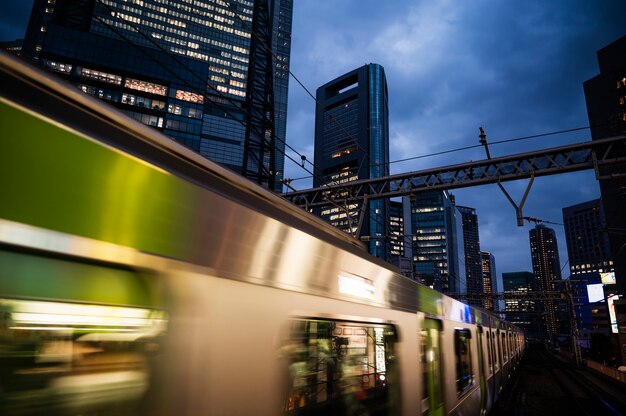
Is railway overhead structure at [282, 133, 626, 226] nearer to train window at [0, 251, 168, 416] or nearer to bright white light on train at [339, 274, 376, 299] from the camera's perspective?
bright white light on train at [339, 274, 376, 299]

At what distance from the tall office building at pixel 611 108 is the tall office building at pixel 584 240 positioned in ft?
235

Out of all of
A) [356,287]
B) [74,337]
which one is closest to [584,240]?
[356,287]

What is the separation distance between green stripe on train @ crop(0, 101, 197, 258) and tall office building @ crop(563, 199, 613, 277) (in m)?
158

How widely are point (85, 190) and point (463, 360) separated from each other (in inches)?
279

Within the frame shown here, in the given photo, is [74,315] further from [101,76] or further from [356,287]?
[101,76]

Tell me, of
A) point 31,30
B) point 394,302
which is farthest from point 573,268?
point 31,30

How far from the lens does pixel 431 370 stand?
196 inches

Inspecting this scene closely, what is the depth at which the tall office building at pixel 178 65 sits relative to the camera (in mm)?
68000

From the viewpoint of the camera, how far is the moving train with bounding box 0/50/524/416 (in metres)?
1.34

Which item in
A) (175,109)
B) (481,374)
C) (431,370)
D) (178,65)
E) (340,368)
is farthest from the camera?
(175,109)

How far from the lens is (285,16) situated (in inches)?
6368

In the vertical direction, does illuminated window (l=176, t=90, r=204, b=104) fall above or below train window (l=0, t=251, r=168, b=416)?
above

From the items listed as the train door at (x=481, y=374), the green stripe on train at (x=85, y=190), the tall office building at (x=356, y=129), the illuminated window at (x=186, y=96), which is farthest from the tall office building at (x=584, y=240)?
the green stripe on train at (x=85, y=190)

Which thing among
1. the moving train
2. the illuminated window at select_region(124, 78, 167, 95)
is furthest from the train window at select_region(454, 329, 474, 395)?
the illuminated window at select_region(124, 78, 167, 95)
